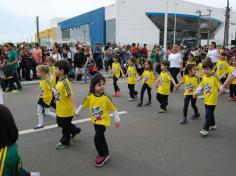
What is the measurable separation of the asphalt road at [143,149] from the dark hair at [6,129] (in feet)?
6.84

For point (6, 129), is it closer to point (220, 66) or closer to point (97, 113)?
point (97, 113)

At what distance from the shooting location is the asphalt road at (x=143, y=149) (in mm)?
4117

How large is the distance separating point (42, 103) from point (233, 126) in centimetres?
424

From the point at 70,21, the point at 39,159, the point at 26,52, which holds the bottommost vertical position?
the point at 39,159

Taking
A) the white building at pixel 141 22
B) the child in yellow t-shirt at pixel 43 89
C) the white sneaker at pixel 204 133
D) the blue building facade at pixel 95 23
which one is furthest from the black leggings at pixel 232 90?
the blue building facade at pixel 95 23

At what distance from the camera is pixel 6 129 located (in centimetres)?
202

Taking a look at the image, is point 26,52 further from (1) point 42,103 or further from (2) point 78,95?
(1) point 42,103

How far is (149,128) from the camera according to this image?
A: 6.07 metres

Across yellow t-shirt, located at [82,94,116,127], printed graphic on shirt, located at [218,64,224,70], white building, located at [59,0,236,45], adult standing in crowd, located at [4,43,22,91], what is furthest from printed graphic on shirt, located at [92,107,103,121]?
white building, located at [59,0,236,45]

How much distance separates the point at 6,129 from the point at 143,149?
3219mm

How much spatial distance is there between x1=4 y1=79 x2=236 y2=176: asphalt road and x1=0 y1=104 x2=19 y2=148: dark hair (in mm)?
2084

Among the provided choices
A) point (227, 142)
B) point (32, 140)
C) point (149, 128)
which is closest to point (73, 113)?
point (32, 140)

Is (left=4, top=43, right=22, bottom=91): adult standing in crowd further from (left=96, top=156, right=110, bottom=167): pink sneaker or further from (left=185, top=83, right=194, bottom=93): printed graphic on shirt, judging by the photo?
(left=96, top=156, right=110, bottom=167): pink sneaker

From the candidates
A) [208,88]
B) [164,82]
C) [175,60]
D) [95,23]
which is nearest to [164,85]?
[164,82]
